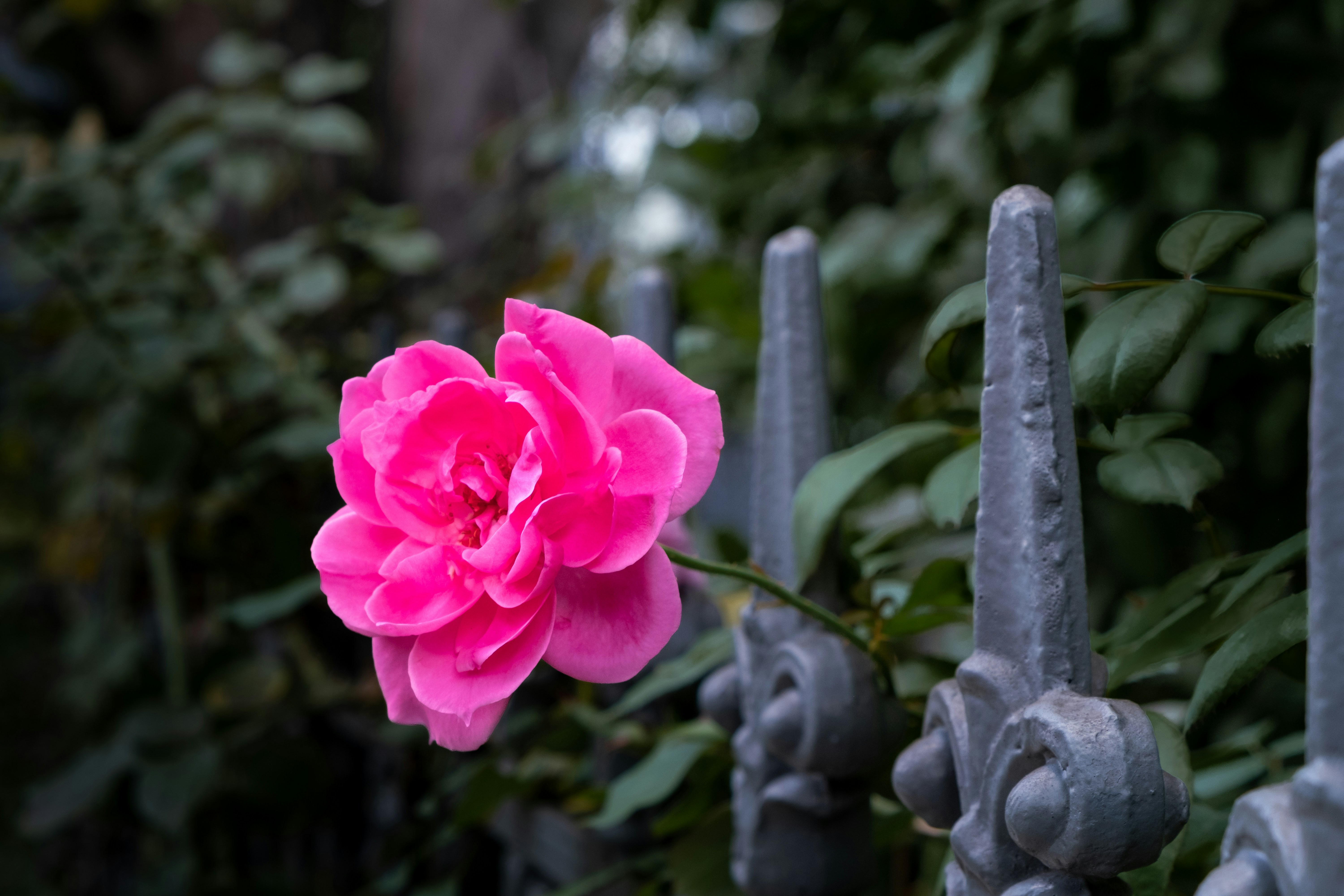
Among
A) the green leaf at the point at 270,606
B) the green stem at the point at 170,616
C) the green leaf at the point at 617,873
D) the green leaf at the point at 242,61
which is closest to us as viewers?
the green leaf at the point at 617,873

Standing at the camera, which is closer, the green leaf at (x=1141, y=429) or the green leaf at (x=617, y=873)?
the green leaf at (x=1141, y=429)

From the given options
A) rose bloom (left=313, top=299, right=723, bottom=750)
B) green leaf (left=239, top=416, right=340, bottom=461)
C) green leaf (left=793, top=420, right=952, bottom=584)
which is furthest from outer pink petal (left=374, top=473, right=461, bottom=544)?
green leaf (left=239, top=416, right=340, bottom=461)

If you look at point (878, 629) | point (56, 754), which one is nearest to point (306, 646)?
point (56, 754)

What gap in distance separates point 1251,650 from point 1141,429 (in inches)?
6.1

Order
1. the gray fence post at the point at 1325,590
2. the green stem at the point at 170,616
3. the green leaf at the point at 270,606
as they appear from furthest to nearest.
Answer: the green stem at the point at 170,616
the green leaf at the point at 270,606
the gray fence post at the point at 1325,590

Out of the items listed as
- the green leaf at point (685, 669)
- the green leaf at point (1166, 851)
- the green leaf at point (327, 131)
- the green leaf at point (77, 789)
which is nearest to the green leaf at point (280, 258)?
the green leaf at point (327, 131)

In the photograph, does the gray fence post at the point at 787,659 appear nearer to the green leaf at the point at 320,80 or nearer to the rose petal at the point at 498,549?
the rose petal at the point at 498,549

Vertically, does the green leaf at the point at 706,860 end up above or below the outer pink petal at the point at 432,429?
below

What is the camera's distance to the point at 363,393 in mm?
447

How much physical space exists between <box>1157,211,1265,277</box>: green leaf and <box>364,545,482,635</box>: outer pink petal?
1.15 feet

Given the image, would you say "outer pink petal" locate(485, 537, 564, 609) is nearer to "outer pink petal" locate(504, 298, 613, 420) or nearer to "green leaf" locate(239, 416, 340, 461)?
"outer pink petal" locate(504, 298, 613, 420)

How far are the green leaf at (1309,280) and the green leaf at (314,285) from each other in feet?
4.35

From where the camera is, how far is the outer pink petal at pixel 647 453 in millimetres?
384

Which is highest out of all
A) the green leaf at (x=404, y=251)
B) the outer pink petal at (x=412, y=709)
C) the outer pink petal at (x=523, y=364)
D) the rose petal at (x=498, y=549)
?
the outer pink petal at (x=523, y=364)
